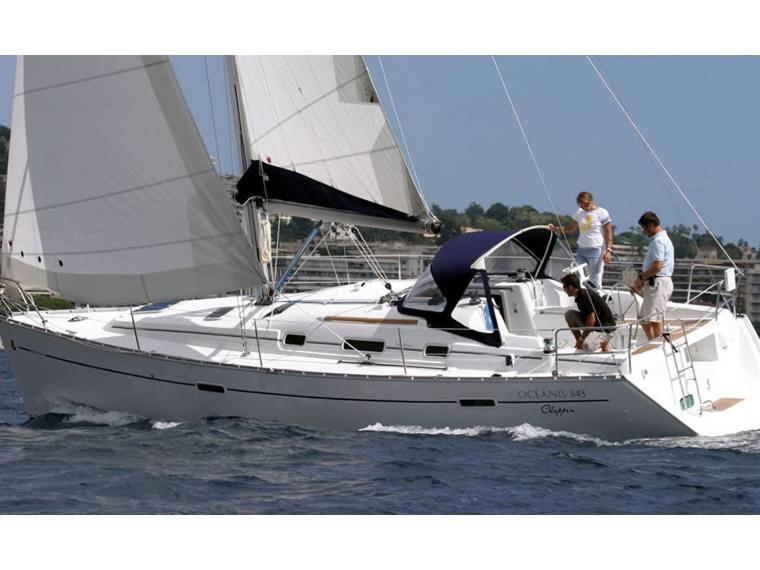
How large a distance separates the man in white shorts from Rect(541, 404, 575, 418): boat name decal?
119cm

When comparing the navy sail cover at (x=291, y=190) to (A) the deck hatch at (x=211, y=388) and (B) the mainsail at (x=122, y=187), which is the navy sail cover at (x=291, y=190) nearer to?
(B) the mainsail at (x=122, y=187)

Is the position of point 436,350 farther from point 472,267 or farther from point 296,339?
point 296,339

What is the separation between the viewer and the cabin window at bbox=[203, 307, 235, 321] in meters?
13.4

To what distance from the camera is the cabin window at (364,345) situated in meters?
12.3

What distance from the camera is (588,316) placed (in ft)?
38.2

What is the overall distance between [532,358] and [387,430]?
145 centimetres

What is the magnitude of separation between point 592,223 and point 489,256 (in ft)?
3.54

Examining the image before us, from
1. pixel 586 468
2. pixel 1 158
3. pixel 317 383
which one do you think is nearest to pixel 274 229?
pixel 317 383

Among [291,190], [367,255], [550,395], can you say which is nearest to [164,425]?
[291,190]

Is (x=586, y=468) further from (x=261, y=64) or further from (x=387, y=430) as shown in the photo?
(x=261, y=64)

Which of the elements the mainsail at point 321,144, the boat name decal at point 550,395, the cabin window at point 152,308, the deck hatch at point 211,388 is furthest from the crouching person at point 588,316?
the cabin window at point 152,308

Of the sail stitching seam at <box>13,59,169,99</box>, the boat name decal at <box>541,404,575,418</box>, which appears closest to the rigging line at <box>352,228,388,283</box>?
the sail stitching seam at <box>13,59,169,99</box>

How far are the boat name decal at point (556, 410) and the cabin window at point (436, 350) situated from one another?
1194 mm

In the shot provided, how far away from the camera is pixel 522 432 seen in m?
11.2
